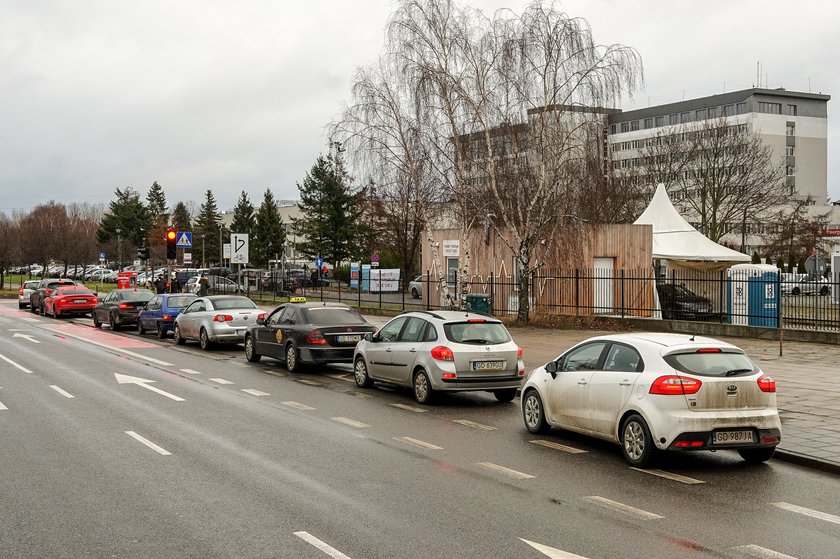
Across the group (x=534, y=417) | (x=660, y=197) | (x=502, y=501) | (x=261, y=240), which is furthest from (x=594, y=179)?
(x=261, y=240)

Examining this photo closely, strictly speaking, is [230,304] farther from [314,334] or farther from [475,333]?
[475,333]

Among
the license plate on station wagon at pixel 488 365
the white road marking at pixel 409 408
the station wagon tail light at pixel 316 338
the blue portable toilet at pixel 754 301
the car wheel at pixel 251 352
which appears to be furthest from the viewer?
the blue portable toilet at pixel 754 301

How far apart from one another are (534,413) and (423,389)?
3056 millimetres

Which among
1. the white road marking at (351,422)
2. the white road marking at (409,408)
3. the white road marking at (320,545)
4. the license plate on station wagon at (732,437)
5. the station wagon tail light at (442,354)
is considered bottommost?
the white road marking at (409,408)

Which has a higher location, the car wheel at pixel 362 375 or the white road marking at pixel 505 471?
the car wheel at pixel 362 375

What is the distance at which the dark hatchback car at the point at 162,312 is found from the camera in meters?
29.3

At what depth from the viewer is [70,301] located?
4209cm

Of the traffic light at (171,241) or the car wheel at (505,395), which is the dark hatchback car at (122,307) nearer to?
the traffic light at (171,241)

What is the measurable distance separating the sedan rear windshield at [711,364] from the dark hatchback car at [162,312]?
21.1 metres

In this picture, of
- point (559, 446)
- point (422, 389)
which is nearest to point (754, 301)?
point (422, 389)

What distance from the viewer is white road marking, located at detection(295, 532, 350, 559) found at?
20.8ft

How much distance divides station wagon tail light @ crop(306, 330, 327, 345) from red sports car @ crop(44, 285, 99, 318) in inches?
1052

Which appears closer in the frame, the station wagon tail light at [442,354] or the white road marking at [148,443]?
the white road marking at [148,443]

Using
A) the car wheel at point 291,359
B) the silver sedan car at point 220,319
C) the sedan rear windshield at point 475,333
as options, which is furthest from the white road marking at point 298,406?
the silver sedan car at point 220,319
